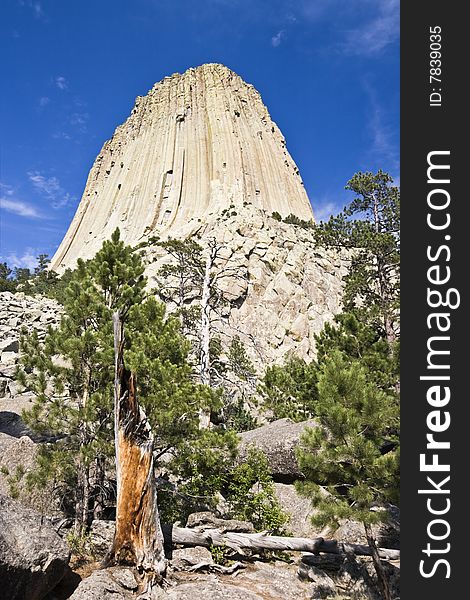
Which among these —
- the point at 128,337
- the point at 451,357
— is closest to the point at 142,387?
the point at 128,337

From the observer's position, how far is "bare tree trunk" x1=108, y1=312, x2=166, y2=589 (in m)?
6.91

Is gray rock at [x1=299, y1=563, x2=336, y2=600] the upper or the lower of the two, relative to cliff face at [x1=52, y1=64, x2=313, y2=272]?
lower

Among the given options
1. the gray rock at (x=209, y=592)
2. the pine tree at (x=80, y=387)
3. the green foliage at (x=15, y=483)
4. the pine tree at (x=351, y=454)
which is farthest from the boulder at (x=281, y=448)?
the green foliage at (x=15, y=483)

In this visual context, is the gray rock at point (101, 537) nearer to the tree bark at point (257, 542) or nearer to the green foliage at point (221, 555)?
the tree bark at point (257, 542)

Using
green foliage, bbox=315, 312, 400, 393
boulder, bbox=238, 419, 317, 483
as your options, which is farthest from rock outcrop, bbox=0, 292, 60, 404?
green foliage, bbox=315, 312, 400, 393

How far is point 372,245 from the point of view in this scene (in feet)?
58.2

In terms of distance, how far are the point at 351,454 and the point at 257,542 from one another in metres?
3.49

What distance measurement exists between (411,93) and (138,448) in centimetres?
680

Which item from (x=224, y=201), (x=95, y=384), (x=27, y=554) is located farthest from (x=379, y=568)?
(x=224, y=201)

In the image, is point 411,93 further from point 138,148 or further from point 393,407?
point 138,148

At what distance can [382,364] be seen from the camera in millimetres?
11758

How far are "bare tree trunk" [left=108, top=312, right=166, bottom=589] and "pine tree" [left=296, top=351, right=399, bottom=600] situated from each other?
2.68 metres

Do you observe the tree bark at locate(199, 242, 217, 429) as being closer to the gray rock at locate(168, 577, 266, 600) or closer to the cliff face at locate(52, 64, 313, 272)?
the gray rock at locate(168, 577, 266, 600)

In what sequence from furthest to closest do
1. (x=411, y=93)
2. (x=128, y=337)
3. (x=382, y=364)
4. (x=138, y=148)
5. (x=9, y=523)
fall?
(x=138, y=148) → (x=382, y=364) → (x=128, y=337) → (x=9, y=523) → (x=411, y=93)
